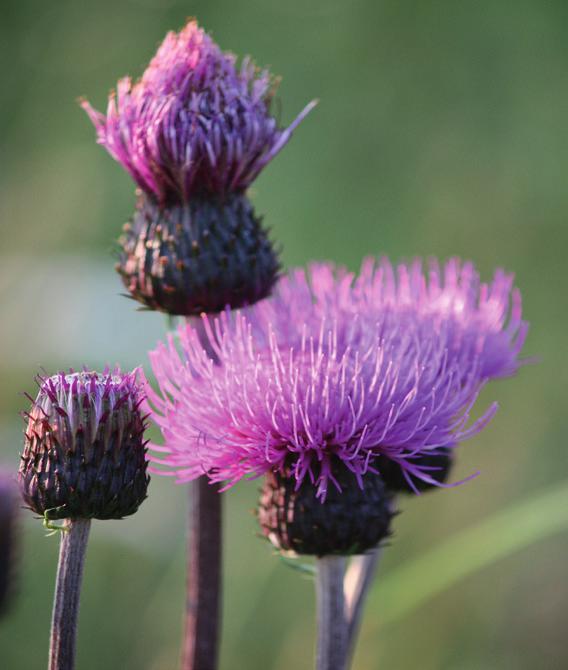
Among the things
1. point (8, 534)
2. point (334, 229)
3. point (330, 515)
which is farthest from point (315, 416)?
point (334, 229)

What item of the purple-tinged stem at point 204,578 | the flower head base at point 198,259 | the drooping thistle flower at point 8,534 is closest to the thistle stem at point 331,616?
the purple-tinged stem at point 204,578

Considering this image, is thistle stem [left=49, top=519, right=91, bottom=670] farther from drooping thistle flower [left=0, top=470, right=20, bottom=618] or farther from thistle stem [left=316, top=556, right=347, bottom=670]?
drooping thistle flower [left=0, top=470, right=20, bottom=618]

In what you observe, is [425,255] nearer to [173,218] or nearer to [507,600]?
[507,600]

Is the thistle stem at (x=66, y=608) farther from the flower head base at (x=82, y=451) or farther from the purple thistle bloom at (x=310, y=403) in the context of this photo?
the purple thistle bloom at (x=310, y=403)

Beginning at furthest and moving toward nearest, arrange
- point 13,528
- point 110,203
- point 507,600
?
point 110,203 → point 507,600 → point 13,528

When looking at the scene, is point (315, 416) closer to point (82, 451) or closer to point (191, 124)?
point (82, 451)

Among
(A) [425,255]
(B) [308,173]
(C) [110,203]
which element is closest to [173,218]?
(A) [425,255]

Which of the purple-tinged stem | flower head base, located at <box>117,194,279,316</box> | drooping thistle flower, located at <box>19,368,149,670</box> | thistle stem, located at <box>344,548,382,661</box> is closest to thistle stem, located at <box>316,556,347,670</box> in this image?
thistle stem, located at <box>344,548,382,661</box>
